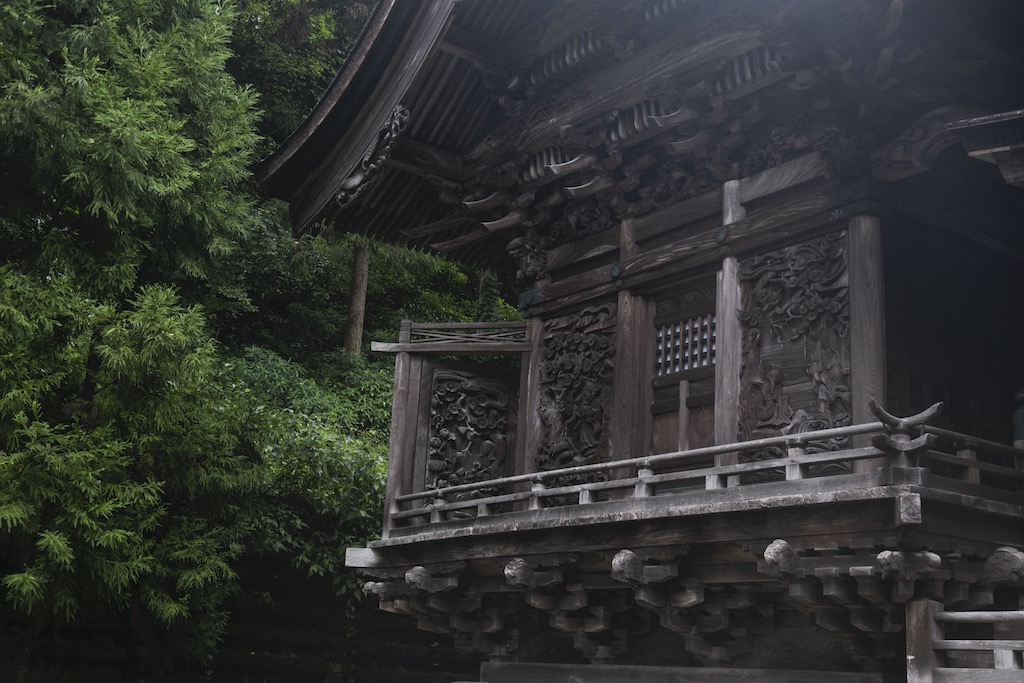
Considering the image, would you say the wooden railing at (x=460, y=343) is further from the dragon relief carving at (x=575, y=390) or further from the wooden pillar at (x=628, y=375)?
the wooden pillar at (x=628, y=375)

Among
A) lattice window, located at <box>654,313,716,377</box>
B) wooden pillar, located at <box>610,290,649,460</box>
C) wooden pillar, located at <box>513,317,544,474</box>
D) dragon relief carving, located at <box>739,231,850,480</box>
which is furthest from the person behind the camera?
wooden pillar, located at <box>513,317,544,474</box>

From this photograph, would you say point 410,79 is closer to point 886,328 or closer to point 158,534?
point 886,328

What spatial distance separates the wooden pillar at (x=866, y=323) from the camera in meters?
6.39

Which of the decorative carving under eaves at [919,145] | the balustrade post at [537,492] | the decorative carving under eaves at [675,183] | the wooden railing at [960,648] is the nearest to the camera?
the wooden railing at [960,648]

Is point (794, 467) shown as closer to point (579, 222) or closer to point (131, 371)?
point (579, 222)

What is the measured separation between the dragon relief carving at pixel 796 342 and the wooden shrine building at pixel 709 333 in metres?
0.02

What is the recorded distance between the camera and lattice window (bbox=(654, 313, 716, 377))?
7.79m

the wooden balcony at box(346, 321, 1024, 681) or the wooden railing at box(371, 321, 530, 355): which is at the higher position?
the wooden railing at box(371, 321, 530, 355)

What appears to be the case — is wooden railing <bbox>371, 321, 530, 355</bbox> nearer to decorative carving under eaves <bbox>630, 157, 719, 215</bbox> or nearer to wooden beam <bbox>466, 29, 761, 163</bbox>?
wooden beam <bbox>466, 29, 761, 163</bbox>

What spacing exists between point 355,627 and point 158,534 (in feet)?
9.58

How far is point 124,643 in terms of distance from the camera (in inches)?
460

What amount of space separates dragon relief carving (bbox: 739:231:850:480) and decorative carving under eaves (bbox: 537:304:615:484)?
1.52 metres

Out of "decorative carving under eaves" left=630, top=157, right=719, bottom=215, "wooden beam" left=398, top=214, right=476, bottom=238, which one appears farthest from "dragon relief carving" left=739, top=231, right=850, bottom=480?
"wooden beam" left=398, top=214, right=476, bottom=238

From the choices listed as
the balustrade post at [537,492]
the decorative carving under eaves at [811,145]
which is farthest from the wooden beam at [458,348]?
the decorative carving under eaves at [811,145]
